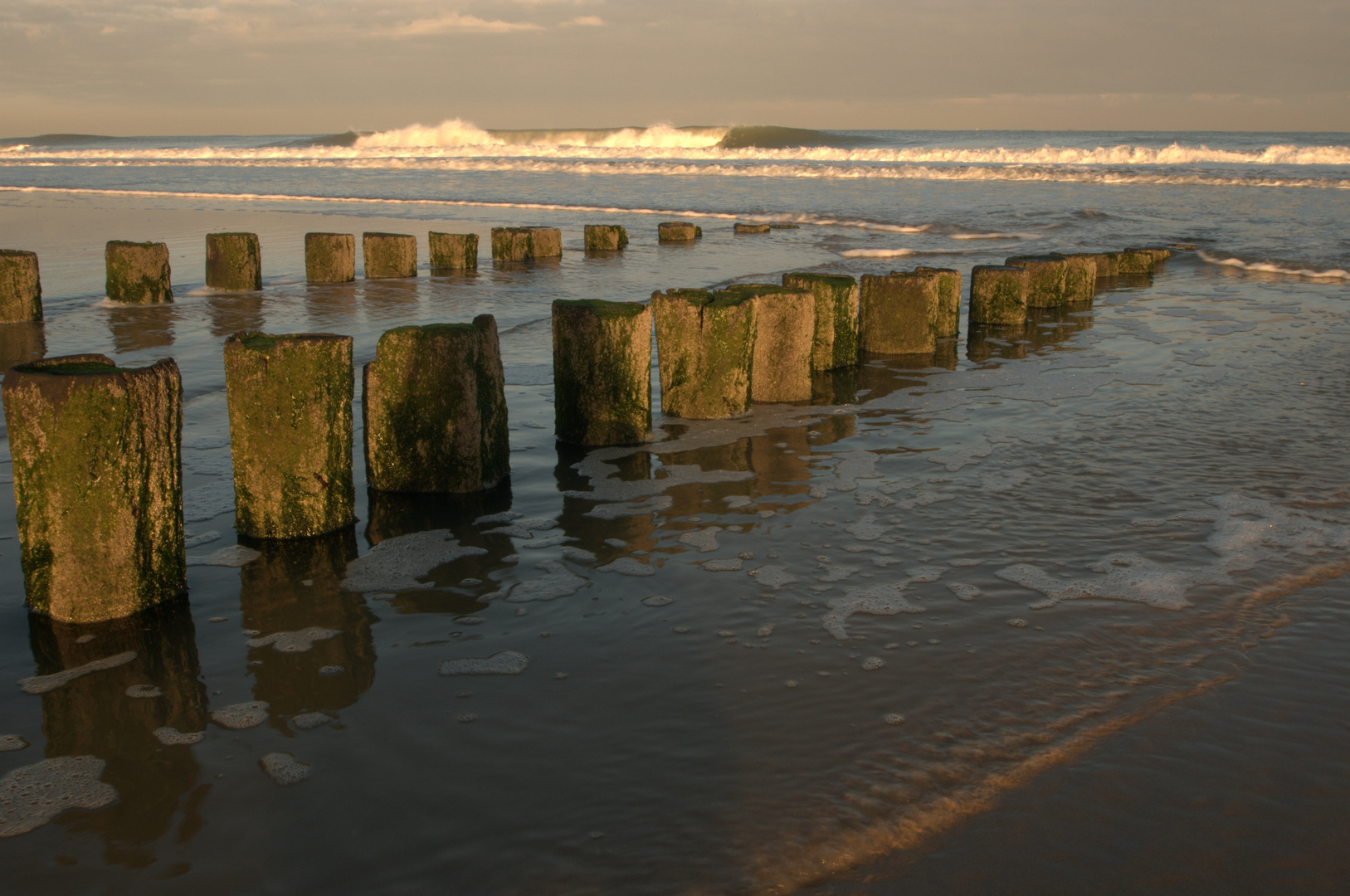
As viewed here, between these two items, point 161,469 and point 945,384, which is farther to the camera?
point 945,384

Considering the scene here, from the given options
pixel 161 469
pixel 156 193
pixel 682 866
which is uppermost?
pixel 156 193

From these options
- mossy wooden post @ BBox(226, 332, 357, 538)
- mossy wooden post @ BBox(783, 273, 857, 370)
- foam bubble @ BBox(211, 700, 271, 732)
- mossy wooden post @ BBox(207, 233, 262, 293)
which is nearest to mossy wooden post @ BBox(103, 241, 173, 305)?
mossy wooden post @ BBox(207, 233, 262, 293)

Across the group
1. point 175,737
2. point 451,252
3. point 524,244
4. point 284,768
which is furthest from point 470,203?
point 284,768

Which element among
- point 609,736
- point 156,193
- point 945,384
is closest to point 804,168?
point 156,193

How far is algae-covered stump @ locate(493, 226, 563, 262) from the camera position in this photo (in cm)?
1454

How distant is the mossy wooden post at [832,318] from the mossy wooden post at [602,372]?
1.97 m

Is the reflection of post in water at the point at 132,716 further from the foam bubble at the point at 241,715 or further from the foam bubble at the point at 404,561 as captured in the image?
the foam bubble at the point at 404,561

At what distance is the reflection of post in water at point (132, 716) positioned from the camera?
104 inches

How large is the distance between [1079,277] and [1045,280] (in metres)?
0.75

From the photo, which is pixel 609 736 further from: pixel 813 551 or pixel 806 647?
pixel 813 551

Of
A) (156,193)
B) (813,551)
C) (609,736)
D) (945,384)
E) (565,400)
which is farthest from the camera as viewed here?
(156,193)

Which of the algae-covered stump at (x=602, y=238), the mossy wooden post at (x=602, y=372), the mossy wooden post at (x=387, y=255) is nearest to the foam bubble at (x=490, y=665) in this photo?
the mossy wooden post at (x=602, y=372)

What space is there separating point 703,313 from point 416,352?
2.02 m

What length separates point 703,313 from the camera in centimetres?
611
